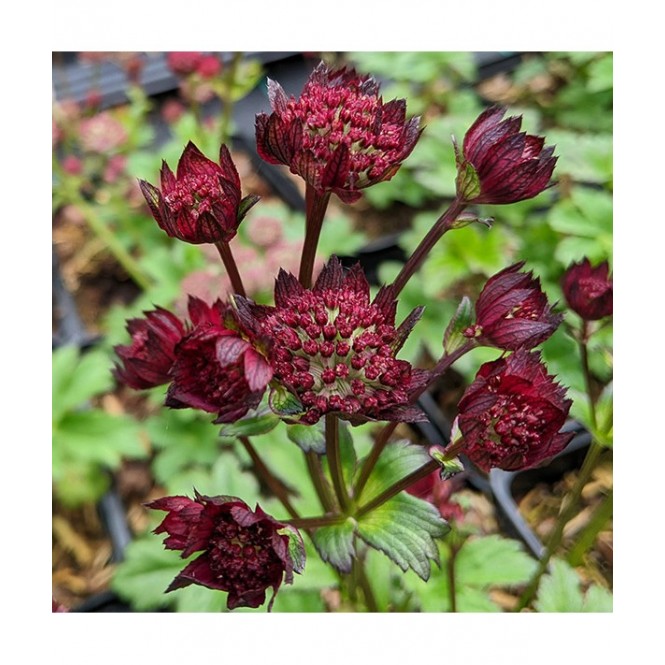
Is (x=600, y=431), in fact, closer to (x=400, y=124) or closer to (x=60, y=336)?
(x=400, y=124)

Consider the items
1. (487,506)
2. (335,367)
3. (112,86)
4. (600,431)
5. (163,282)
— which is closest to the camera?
(335,367)

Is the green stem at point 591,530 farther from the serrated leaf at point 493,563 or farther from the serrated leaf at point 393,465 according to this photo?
the serrated leaf at point 393,465

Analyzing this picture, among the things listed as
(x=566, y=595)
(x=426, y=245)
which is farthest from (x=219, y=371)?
(x=566, y=595)

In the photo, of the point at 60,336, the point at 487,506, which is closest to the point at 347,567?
the point at 487,506

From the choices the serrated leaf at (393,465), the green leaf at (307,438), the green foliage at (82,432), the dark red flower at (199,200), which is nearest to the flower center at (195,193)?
the dark red flower at (199,200)

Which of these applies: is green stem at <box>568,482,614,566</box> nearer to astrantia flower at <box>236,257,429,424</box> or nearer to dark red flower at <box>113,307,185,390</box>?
astrantia flower at <box>236,257,429,424</box>

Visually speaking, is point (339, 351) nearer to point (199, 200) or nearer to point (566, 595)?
A: point (199, 200)
